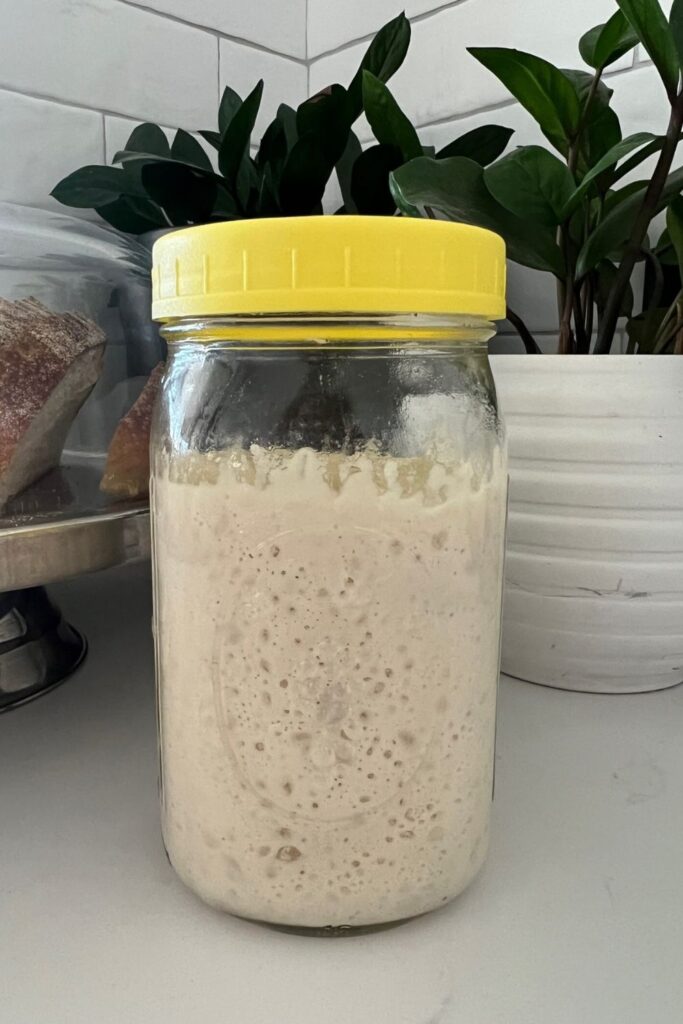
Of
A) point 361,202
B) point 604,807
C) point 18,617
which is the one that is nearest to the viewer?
point 604,807

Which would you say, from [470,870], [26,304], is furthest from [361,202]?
[470,870]

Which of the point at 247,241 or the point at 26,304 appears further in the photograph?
the point at 26,304

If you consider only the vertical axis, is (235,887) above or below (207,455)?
below

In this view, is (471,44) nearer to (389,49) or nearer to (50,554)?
(389,49)

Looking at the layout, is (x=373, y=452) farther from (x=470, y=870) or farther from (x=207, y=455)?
(x=470, y=870)

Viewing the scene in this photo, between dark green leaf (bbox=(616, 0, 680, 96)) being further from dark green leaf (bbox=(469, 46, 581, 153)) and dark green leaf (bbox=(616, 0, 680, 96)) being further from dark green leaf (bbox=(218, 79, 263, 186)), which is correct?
dark green leaf (bbox=(218, 79, 263, 186))

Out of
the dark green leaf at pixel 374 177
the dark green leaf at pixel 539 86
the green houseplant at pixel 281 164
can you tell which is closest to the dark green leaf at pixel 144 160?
the green houseplant at pixel 281 164

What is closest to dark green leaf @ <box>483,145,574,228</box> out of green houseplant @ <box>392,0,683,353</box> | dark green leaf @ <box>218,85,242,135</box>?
green houseplant @ <box>392,0,683,353</box>
